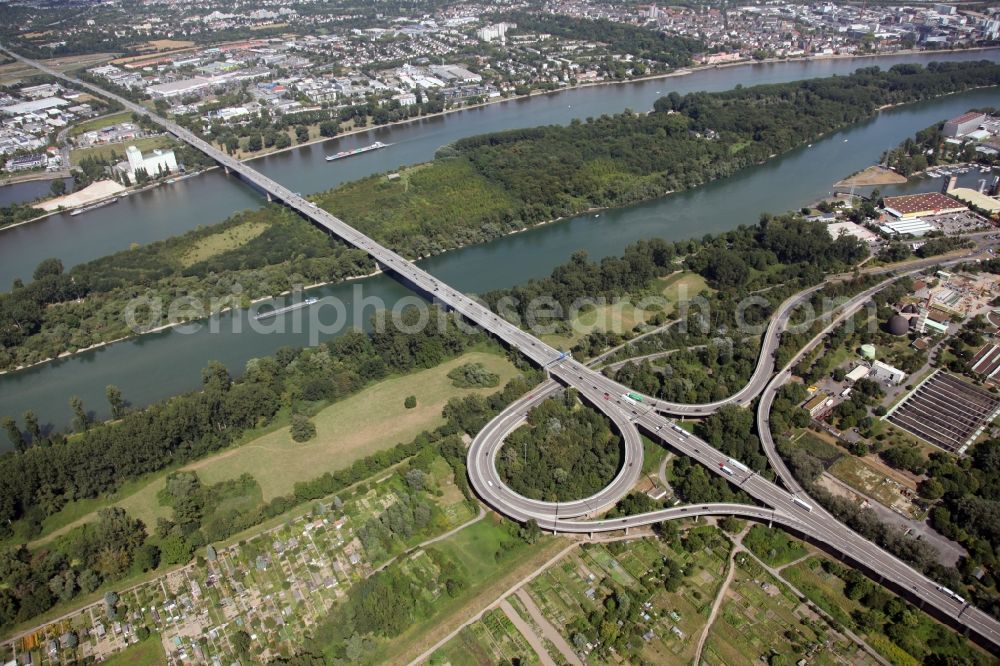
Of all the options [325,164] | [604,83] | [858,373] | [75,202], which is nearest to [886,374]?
[858,373]

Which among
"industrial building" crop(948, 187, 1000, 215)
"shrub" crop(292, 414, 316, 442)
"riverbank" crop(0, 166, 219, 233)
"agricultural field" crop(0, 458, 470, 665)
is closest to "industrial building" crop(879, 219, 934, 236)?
"industrial building" crop(948, 187, 1000, 215)

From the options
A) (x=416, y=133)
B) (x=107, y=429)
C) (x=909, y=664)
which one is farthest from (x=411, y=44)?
(x=909, y=664)

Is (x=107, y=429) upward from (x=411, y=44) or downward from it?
downward

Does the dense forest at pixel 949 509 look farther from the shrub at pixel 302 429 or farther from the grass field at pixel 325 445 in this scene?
the shrub at pixel 302 429

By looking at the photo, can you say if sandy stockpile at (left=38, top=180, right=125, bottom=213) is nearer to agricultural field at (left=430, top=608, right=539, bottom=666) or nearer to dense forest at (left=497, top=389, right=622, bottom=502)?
dense forest at (left=497, top=389, right=622, bottom=502)

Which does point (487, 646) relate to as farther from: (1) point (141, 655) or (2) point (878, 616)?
(2) point (878, 616)

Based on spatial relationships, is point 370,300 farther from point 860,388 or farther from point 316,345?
point 860,388
